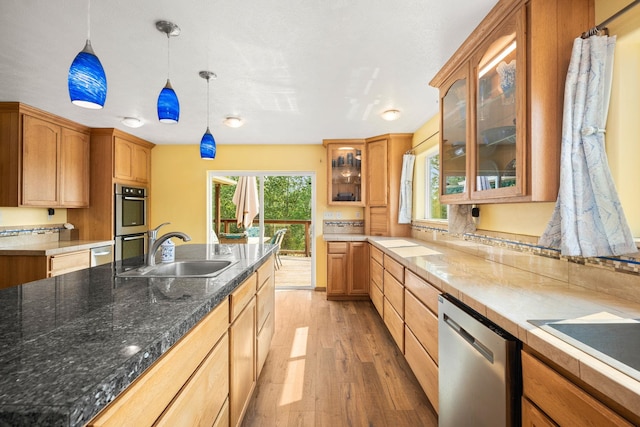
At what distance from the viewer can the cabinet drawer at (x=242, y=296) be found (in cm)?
149

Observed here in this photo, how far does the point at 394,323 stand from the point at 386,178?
2204 millimetres

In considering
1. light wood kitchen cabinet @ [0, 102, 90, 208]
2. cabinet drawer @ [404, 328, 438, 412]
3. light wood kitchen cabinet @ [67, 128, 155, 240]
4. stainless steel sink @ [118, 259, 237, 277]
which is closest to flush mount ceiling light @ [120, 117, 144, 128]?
light wood kitchen cabinet @ [67, 128, 155, 240]

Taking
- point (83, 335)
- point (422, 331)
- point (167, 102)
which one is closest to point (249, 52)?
point (167, 102)

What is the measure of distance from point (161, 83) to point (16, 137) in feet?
6.05

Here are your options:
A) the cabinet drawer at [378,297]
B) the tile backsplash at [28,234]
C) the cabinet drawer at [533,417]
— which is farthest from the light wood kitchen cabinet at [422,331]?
the tile backsplash at [28,234]

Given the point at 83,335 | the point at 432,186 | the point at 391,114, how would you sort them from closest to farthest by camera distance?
the point at 83,335 → the point at 391,114 → the point at 432,186

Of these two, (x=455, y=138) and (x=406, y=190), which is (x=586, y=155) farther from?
(x=406, y=190)

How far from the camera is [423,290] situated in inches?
77.0

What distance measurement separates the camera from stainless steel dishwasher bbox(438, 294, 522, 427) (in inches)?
42.4

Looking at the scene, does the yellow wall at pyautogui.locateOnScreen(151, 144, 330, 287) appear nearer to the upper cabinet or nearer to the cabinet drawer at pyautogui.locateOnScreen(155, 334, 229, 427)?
the upper cabinet

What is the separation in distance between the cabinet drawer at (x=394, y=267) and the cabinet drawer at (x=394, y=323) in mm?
311

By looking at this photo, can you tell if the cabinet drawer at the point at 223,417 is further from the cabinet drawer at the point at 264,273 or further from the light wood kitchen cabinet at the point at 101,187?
the light wood kitchen cabinet at the point at 101,187

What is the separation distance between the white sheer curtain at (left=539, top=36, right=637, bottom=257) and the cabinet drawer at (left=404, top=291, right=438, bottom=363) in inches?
31.5

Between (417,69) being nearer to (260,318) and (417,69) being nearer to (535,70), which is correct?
(535,70)
